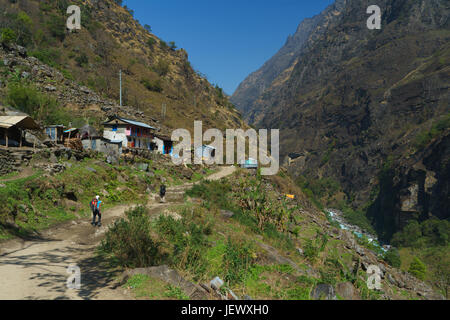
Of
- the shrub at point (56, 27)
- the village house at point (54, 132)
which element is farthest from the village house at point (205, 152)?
the shrub at point (56, 27)

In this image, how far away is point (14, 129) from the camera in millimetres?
16609

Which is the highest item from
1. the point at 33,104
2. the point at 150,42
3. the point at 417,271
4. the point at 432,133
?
the point at 150,42

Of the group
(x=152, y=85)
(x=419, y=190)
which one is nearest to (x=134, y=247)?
(x=152, y=85)

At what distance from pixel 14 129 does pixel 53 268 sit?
1366 cm

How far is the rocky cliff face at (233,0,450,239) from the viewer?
334 feet

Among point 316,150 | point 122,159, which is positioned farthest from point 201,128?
point 316,150

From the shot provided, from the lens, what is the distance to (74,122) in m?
28.6

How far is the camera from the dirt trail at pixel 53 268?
552cm

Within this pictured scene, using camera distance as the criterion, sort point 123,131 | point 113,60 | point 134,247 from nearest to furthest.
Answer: point 134,247
point 123,131
point 113,60

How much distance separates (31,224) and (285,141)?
166m

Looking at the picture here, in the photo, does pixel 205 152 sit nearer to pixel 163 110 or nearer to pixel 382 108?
pixel 163 110

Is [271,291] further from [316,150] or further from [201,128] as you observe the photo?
[316,150]

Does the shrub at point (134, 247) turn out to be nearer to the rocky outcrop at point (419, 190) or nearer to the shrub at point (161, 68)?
the shrub at point (161, 68)

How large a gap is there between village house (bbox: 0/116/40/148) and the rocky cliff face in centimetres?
8691
